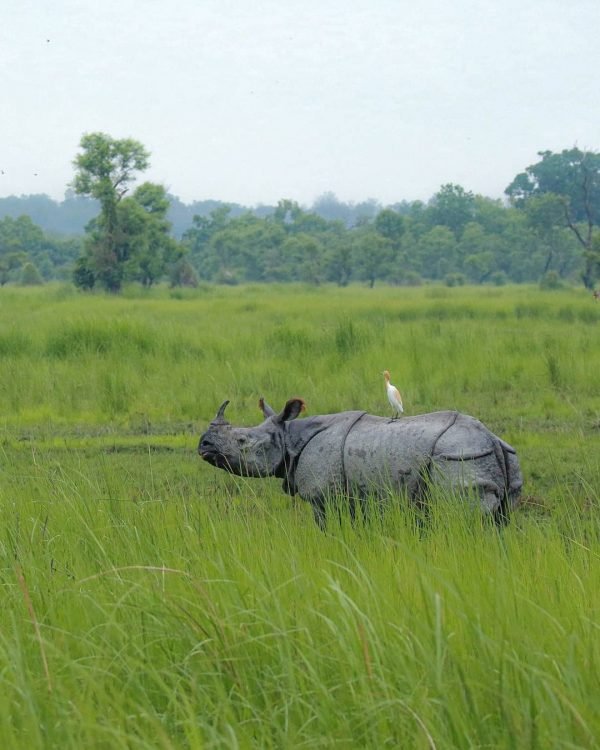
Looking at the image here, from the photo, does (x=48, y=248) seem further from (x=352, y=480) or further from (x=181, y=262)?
(x=352, y=480)

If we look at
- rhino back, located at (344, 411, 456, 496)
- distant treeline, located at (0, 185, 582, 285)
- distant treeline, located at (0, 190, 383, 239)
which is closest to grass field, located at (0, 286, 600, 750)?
rhino back, located at (344, 411, 456, 496)

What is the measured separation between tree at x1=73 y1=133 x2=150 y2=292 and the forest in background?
0.04 m

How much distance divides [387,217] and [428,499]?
155 ft

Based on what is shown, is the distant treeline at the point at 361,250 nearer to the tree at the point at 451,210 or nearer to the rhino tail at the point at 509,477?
the tree at the point at 451,210

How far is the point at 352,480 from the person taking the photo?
200 inches

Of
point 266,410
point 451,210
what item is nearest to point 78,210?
point 451,210

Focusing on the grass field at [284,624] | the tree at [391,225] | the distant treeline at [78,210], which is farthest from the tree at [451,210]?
the distant treeline at [78,210]

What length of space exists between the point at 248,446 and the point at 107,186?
2876 cm

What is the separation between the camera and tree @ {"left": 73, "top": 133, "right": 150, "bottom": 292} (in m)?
33.1

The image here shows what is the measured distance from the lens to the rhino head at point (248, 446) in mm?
5316

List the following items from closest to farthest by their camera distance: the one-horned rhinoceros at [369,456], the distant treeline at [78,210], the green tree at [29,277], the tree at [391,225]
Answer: the one-horned rhinoceros at [369,456] → the green tree at [29,277] → the tree at [391,225] → the distant treeline at [78,210]

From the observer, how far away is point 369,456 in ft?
16.4

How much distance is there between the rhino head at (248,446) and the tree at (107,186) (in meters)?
28.4

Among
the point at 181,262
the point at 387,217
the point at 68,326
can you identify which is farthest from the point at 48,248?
the point at 68,326
